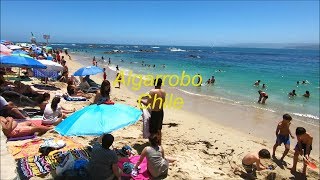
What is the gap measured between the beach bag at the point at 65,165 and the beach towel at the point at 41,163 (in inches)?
9.4

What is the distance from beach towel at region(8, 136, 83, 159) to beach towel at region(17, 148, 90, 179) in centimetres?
18

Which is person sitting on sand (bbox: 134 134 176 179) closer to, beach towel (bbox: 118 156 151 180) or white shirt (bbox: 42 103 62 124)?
beach towel (bbox: 118 156 151 180)

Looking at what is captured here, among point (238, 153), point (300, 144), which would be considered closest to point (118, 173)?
point (238, 153)

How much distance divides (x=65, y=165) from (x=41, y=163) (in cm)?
58

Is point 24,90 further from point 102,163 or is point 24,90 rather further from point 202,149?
point 102,163

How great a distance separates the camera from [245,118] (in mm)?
12602

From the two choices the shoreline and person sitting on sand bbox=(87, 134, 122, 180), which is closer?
person sitting on sand bbox=(87, 134, 122, 180)

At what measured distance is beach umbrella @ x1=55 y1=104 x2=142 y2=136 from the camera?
519 centimetres

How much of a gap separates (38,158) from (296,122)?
1007 cm

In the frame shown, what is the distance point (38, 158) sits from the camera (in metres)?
5.80

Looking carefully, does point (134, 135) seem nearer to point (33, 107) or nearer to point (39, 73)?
point (33, 107)

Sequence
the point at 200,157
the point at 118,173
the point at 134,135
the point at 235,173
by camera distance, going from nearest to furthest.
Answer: the point at 118,173 → the point at 235,173 → the point at 200,157 → the point at 134,135

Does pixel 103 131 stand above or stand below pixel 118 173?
above

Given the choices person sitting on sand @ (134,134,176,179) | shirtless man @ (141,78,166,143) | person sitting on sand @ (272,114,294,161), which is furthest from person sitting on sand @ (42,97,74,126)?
person sitting on sand @ (272,114,294,161)
